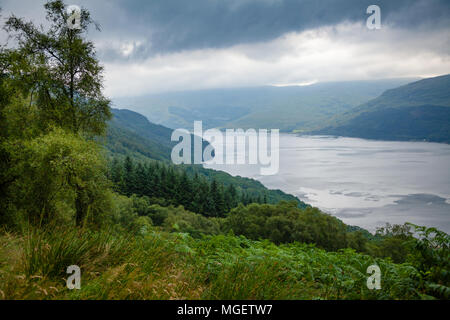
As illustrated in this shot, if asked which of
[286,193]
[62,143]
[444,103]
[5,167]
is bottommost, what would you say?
[286,193]

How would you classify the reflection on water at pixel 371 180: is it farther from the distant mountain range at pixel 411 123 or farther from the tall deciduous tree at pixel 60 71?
the tall deciduous tree at pixel 60 71

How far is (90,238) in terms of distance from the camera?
3512 millimetres

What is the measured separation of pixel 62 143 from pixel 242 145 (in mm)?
149244

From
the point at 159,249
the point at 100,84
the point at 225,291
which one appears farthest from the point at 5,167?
the point at 225,291

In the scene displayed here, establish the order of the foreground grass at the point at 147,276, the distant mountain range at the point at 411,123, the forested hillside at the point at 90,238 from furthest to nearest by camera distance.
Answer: the distant mountain range at the point at 411,123, the forested hillside at the point at 90,238, the foreground grass at the point at 147,276

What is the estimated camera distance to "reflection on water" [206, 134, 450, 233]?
6588cm

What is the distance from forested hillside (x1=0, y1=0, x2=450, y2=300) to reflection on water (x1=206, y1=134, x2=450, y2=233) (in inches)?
2501

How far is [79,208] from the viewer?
32.1 feet

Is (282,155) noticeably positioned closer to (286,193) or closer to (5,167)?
(286,193)

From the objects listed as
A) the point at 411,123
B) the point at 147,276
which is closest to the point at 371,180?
the point at 411,123

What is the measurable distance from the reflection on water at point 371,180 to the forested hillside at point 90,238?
63530 millimetres

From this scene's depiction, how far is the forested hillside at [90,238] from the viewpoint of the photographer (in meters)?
2.80

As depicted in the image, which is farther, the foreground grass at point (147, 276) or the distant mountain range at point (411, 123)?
the distant mountain range at point (411, 123)

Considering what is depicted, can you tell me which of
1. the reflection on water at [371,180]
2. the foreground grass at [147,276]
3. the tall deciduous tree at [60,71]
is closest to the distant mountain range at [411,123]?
the reflection on water at [371,180]
